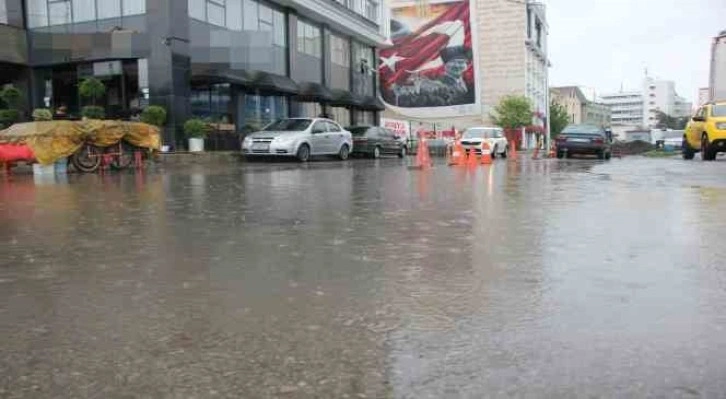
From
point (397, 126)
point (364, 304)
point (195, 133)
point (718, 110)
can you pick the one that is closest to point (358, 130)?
point (195, 133)

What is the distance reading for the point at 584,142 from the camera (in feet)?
91.9

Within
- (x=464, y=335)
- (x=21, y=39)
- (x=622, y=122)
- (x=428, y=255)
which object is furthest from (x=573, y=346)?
(x=622, y=122)

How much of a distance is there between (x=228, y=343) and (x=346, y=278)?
148 centimetres

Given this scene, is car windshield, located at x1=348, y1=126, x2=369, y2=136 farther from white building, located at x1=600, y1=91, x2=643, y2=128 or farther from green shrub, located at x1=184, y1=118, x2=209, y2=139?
white building, located at x1=600, y1=91, x2=643, y2=128

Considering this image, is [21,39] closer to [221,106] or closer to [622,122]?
[221,106]

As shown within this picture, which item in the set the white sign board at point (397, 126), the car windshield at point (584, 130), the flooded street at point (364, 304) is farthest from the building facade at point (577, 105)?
the flooded street at point (364, 304)

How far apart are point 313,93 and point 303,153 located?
39.6 ft

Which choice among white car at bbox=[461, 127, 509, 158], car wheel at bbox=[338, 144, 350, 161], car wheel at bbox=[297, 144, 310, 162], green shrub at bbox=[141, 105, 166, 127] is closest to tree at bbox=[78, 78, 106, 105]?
green shrub at bbox=[141, 105, 166, 127]

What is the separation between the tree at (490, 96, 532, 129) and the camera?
68.1 m

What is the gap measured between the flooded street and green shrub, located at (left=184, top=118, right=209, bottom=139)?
670 inches

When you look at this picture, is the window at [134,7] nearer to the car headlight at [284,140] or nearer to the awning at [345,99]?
the car headlight at [284,140]

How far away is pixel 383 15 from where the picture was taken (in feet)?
158

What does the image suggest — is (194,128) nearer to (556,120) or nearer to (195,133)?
(195,133)

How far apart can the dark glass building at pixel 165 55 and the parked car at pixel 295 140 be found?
11.4 ft
